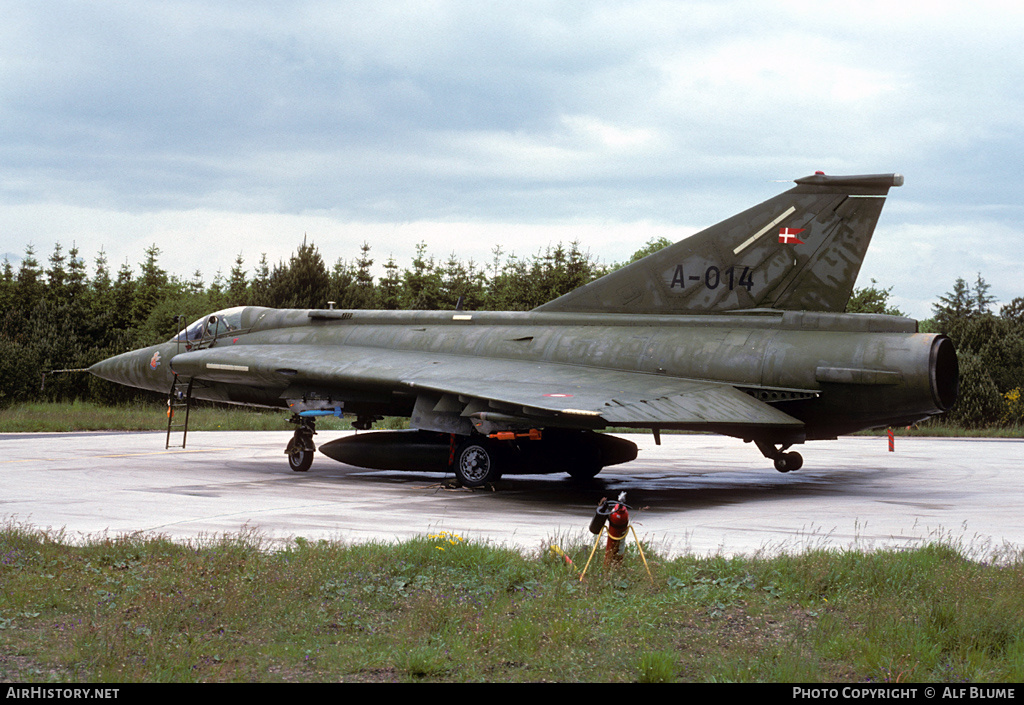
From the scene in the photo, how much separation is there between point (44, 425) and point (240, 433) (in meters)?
6.34

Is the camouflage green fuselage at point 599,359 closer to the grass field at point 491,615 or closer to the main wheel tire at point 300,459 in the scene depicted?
the main wheel tire at point 300,459

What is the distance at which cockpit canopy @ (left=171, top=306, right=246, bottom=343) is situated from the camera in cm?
1966

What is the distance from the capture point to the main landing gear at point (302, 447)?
17562 mm

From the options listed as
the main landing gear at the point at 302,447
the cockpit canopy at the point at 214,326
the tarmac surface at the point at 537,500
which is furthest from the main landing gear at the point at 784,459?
the cockpit canopy at the point at 214,326

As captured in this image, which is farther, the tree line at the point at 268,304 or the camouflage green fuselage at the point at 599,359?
the tree line at the point at 268,304

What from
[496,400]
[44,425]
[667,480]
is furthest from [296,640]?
[44,425]

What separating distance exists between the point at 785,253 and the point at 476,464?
19.6 ft

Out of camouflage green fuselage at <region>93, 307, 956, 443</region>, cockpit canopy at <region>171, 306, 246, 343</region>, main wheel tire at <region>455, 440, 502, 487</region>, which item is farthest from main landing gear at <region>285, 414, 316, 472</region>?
main wheel tire at <region>455, 440, 502, 487</region>

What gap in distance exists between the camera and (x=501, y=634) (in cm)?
592

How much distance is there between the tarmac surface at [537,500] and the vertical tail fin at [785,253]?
315cm

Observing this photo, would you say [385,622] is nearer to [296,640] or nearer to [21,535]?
[296,640]

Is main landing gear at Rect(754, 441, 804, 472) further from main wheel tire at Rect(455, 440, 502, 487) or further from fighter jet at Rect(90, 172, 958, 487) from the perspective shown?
main wheel tire at Rect(455, 440, 502, 487)

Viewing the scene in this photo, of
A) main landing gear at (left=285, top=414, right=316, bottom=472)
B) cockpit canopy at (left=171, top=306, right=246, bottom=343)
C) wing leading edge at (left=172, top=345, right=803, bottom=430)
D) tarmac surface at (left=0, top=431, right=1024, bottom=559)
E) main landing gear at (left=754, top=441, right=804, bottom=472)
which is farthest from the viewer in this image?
cockpit canopy at (left=171, top=306, right=246, bottom=343)

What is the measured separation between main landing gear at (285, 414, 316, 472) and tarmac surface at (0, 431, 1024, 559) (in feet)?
0.99
